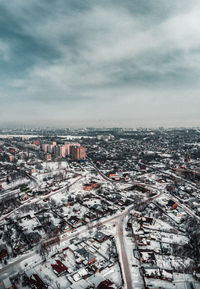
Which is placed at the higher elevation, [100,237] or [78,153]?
[78,153]

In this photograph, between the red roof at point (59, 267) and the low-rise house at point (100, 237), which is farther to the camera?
the low-rise house at point (100, 237)

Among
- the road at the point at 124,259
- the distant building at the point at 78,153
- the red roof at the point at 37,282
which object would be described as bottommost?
the road at the point at 124,259

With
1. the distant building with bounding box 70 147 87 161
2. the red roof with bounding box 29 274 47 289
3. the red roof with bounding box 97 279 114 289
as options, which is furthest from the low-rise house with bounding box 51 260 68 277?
the distant building with bounding box 70 147 87 161

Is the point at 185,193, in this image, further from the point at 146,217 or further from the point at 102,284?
the point at 102,284

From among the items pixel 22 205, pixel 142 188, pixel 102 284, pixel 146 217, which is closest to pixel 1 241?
pixel 22 205

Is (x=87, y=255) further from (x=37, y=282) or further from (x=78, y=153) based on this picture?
(x=78, y=153)

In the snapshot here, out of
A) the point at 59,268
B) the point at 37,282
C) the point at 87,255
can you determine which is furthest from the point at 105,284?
the point at 37,282

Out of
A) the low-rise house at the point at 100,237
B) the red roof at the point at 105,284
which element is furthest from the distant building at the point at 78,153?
the red roof at the point at 105,284

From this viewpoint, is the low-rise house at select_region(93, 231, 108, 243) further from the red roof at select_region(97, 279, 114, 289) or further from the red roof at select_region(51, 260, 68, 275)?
the red roof at select_region(97, 279, 114, 289)

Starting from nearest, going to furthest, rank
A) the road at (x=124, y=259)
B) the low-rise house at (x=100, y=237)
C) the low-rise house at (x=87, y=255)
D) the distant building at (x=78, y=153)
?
1. the road at (x=124, y=259)
2. the low-rise house at (x=87, y=255)
3. the low-rise house at (x=100, y=237)
4. the distant building at (x=78, y=153)

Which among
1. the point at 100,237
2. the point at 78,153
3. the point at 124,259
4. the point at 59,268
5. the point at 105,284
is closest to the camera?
the point at 105,284

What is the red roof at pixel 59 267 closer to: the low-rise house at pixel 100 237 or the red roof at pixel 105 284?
the red roof at pixel 105 284
